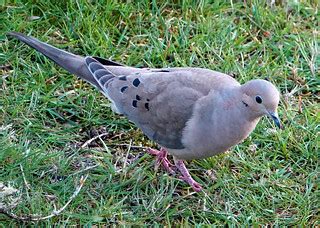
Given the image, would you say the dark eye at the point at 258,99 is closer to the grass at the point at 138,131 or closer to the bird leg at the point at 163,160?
the grass at the point at 138,131

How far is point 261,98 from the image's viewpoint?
3.66 metres

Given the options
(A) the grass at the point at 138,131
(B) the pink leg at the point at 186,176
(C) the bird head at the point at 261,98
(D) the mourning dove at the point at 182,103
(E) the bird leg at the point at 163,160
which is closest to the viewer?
(C) the bird head at the point at 261,98

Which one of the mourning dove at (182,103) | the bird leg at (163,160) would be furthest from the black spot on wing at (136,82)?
the bird leg at (163,160)

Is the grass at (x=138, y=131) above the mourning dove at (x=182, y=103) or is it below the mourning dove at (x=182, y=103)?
below

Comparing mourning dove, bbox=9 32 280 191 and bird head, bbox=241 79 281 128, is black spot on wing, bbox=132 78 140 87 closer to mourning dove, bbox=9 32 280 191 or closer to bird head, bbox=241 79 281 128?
mourning dove, bbox=9 32 280 191

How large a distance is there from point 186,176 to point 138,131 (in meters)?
0.51

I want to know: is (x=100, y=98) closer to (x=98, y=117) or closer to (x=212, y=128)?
(x=98, y=117)

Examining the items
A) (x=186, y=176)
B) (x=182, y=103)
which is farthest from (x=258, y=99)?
(x=186, y=176)

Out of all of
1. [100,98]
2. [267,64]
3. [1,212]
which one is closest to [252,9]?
[267,64]

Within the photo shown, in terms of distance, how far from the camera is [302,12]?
546 cm

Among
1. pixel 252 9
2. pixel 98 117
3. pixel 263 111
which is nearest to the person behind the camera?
pixel 263 111

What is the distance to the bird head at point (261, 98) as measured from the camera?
3.65 m

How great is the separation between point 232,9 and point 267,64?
2.05 ft

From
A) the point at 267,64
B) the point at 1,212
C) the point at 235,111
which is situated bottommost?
the point at 1,212
